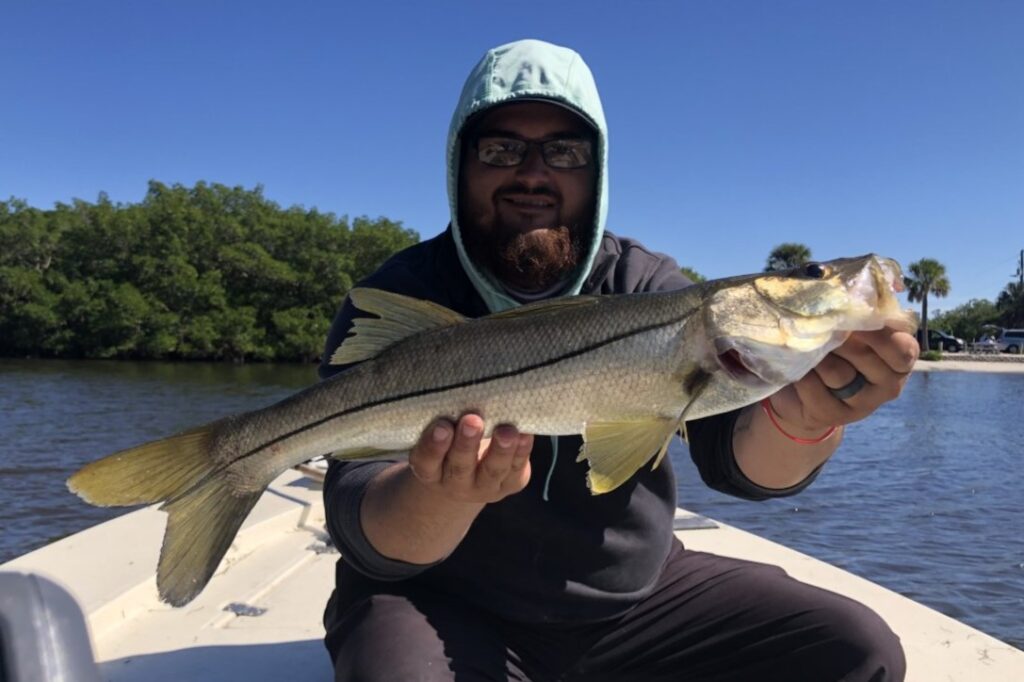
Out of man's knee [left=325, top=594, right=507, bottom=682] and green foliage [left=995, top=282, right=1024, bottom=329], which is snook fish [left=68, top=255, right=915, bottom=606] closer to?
man's knee [left=325, top=594, right=507, bottom=682]

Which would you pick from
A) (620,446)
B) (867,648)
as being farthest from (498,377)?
(867,648)

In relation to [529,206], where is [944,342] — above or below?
below

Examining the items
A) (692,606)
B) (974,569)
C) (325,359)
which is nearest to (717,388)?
(692,606)

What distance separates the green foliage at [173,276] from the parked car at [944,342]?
58903mm

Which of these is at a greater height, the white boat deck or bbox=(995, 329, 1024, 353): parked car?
bbox=(995, 329, 1024, 353): parked car

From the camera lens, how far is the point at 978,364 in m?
64.1

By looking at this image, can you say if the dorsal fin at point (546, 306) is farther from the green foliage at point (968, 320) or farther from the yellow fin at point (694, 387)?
the green foliage at point (968, 320)

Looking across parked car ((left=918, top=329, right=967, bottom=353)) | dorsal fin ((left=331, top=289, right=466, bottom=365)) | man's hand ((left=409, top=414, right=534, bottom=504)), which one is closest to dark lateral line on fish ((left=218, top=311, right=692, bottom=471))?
man's hand ((left=409, top=414, right=534, bottom=504))

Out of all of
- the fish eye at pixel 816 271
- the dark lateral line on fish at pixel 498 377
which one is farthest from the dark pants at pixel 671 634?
the fish eye at pixel 816 271

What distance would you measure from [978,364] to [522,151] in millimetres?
72834

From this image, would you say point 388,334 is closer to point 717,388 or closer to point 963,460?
point 717,388

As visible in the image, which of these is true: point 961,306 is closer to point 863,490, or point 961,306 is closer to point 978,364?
point 978,364

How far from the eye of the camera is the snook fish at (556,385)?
2279 mm

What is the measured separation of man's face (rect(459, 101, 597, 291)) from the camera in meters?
3.22
